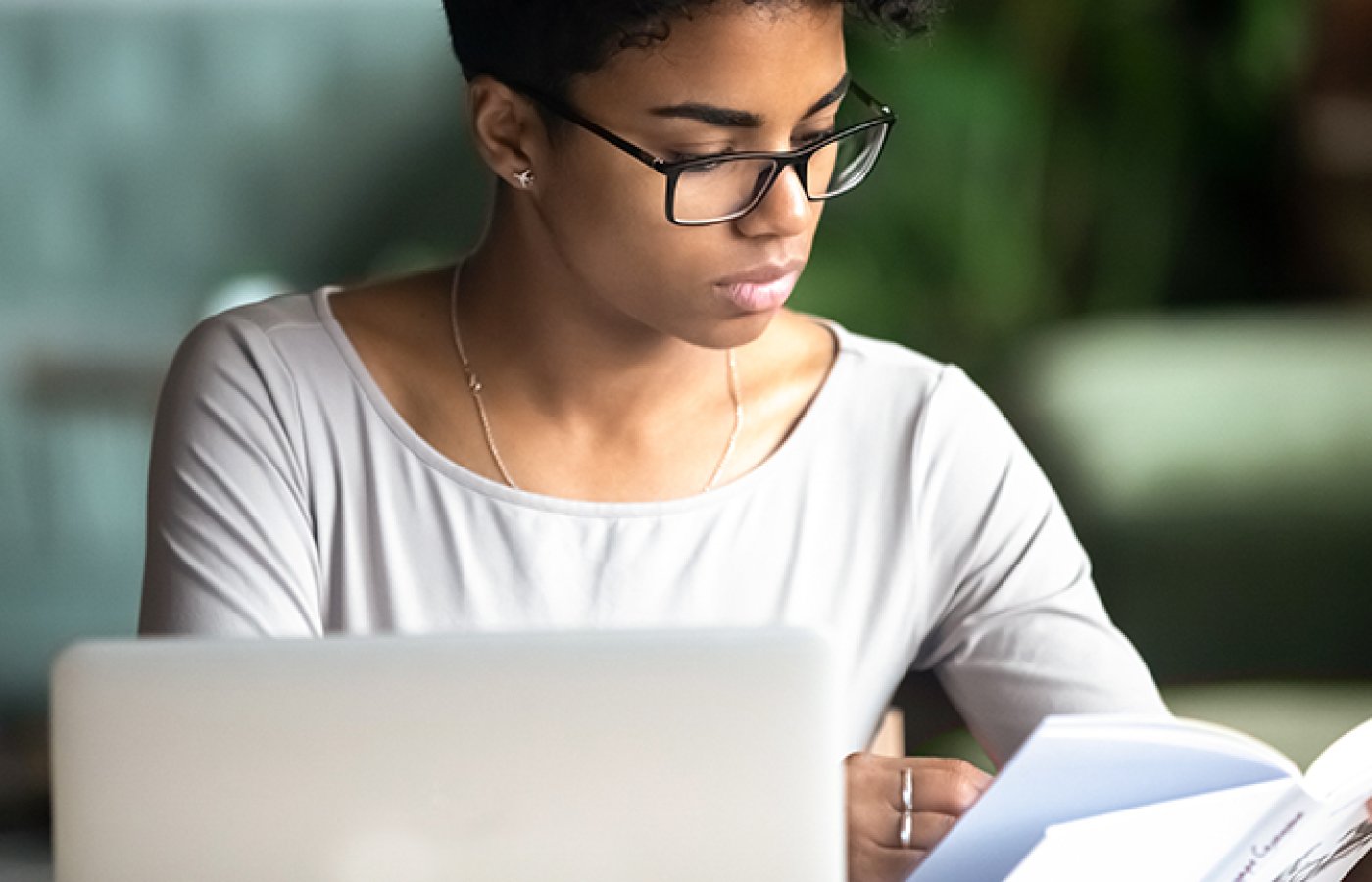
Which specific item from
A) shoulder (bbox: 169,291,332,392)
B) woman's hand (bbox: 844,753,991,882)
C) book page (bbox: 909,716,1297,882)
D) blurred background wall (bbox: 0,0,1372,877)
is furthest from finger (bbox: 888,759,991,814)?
blurred background wall (bbox: 0,0,1372,877)

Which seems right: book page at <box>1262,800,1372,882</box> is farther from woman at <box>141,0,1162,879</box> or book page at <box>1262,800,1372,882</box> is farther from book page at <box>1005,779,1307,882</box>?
woman at <box>141,0,1162,879</box>

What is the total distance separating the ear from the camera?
1.47 m

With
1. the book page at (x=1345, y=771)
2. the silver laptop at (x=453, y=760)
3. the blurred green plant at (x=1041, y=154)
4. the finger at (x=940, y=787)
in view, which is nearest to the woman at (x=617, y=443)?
the finger at (x=940, y=787)

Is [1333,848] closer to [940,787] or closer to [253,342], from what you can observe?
[940,787]

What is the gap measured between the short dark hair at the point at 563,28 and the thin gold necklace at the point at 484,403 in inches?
8.9

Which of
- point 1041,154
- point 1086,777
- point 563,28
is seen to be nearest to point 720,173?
point 563,28

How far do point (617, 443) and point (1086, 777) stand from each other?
68 centimetres

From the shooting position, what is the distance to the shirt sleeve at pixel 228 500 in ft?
4.69

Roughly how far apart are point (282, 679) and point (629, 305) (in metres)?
0.66

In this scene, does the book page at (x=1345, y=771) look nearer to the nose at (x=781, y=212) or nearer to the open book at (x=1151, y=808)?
the open book at (x=1151, y=808)

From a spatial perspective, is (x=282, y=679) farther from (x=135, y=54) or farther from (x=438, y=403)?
(x=135, y=54)

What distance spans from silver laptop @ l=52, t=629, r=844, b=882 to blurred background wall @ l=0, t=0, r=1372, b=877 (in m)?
2.79

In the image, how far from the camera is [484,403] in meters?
1.61

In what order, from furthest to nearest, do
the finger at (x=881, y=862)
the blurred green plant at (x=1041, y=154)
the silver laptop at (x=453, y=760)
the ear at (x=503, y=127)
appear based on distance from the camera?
the blurred green plant at (x=1041, y=154)
the ear at (x=503, y=127)
the finger at (x=881, y=862)
the silver laptop at (x=453, y=760)
